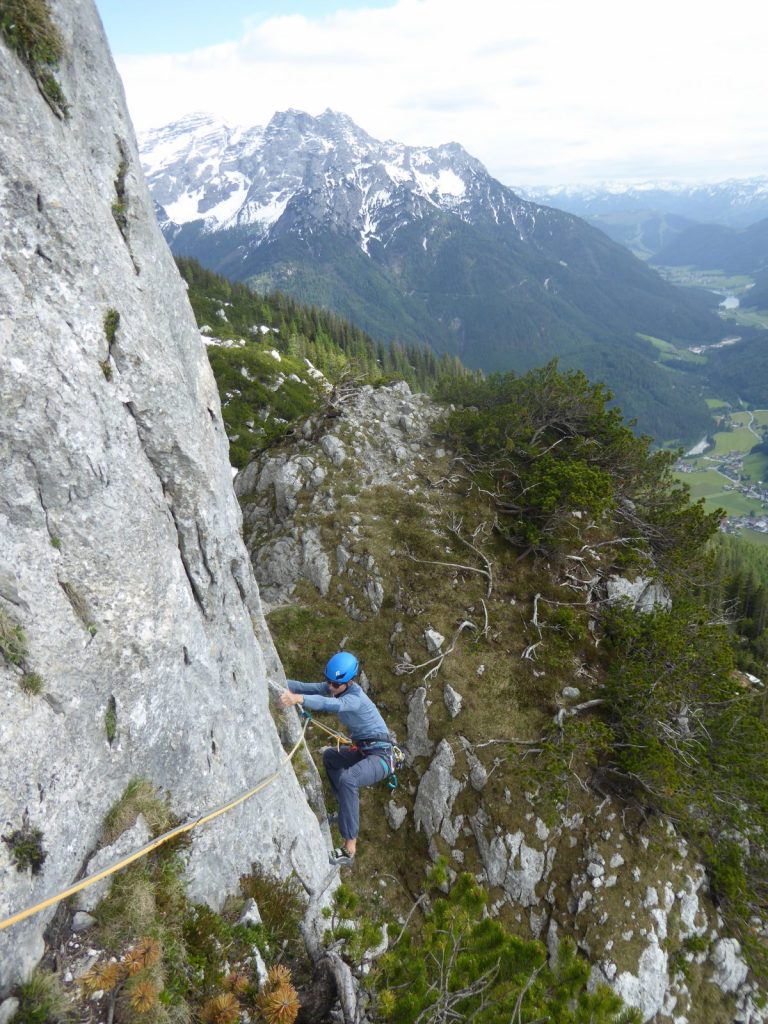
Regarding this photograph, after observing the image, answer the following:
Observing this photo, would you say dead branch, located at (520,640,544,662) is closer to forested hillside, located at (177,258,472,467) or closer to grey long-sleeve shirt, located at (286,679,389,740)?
grey long-sleeve shirt, located at (286,679,389,740)

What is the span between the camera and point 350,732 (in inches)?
436

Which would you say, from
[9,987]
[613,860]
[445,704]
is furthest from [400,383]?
[9,987]

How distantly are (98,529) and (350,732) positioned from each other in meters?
6.89

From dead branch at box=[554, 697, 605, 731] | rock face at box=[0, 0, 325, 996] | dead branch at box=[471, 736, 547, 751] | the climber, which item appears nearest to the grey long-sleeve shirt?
the climber

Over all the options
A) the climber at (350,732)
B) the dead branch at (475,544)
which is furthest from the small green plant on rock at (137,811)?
the dead branch at (475,544)

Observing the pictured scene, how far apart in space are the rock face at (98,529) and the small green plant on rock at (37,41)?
0.65ft

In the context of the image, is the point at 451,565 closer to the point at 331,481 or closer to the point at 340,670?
the point at 331,481

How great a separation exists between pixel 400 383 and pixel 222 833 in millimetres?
28949

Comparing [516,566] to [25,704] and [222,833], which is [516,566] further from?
[25,704]

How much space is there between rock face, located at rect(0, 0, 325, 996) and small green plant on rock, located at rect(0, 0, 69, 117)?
20cm

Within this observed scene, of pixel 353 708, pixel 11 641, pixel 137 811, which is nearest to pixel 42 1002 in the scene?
pixel 137 811

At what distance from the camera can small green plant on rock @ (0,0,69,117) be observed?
22.1ft

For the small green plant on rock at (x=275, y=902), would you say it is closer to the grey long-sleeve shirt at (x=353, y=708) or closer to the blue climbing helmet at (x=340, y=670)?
the grey long-sleeve shirt at (x=353, y=708)

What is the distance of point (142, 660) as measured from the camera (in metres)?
7.54
